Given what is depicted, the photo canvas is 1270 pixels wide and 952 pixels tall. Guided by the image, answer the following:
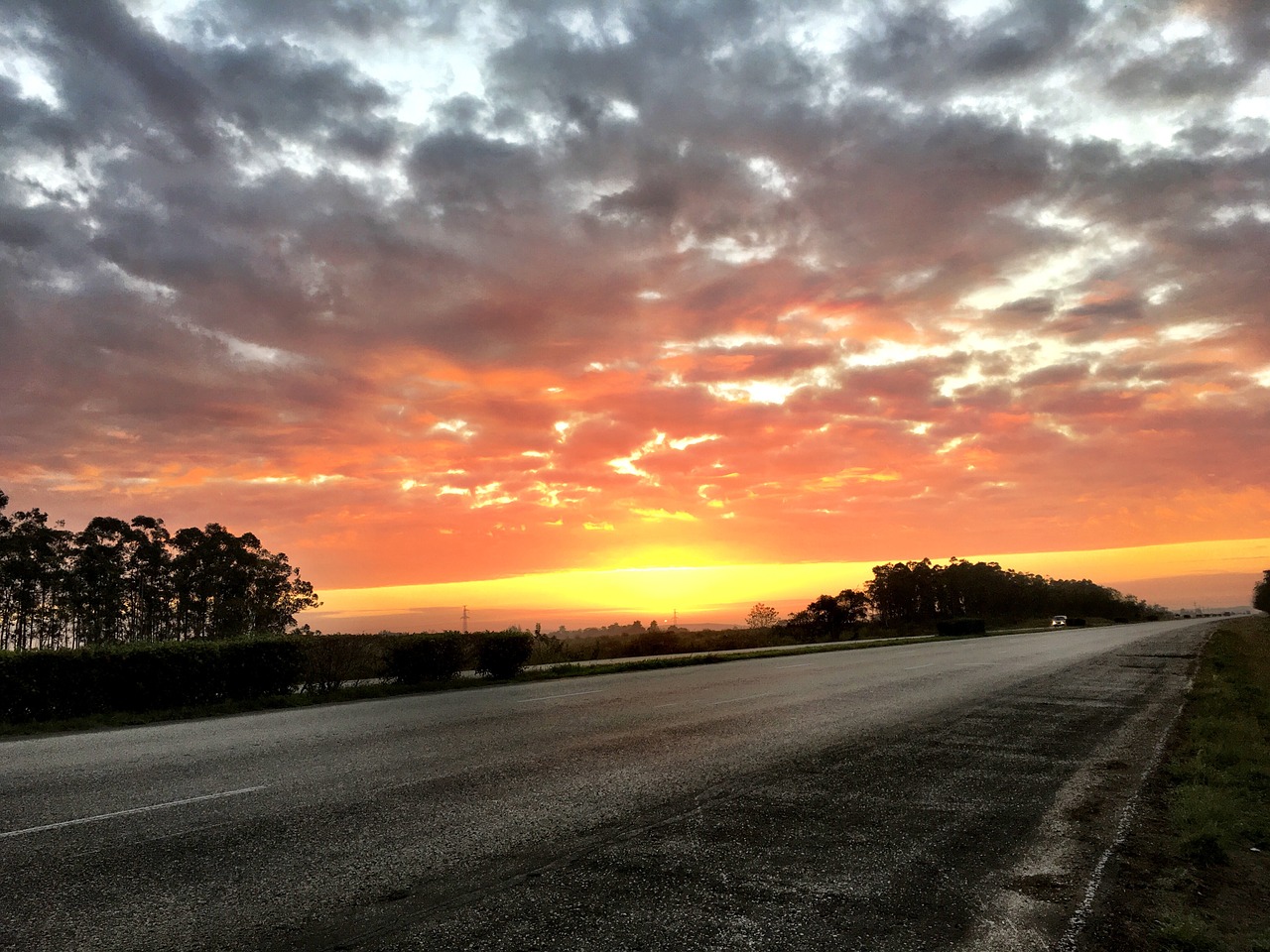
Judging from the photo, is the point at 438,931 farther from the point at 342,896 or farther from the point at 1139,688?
the point at 1139,688

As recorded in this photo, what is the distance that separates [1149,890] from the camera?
497 cm

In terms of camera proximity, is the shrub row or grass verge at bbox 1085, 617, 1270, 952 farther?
the shrub row

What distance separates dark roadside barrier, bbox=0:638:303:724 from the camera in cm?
1422

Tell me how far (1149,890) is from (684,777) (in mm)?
3973

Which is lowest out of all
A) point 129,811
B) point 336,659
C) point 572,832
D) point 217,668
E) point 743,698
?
point 743,698

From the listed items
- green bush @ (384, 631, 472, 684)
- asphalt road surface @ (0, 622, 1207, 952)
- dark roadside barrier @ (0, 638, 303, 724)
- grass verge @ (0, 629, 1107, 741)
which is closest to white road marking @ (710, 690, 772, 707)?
asphalt road surface @ (0, 622, 1207, 952)

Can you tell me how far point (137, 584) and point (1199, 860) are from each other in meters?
69.0

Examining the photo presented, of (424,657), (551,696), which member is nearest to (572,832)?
(551,696)

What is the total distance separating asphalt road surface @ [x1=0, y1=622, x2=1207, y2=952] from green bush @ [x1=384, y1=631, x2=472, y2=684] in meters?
8.81

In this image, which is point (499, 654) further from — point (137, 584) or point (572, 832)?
point (137, 584)

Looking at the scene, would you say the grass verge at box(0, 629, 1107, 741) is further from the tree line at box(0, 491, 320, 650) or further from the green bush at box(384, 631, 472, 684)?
the tree line at box(0, 491, 320, 650)

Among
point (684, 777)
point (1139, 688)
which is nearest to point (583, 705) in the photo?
point (684, 777)

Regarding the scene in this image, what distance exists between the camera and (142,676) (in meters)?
15.6

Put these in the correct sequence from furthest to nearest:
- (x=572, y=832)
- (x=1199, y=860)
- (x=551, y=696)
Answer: (x=551, y=696) < (x=572, y=832) < (x=1199, y=860)
